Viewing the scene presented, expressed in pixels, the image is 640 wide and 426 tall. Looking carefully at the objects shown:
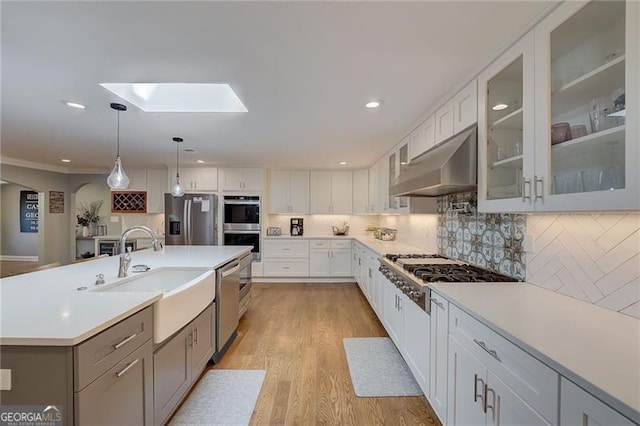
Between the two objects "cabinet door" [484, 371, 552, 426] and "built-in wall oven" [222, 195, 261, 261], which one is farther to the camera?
"built-in wall oven" [222, 195, 261, 261]

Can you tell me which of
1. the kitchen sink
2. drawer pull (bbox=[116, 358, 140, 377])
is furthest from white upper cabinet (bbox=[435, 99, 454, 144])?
drawer pull (bbox=[116, 358, 140, 377])

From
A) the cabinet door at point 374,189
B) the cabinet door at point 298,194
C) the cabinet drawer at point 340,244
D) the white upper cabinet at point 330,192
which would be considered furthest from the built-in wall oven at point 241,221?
the cabinet door at point 374,189

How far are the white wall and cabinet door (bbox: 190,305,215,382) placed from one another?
31.3ft

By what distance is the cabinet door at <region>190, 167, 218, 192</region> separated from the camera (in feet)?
18.5

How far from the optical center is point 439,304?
1.73 metres

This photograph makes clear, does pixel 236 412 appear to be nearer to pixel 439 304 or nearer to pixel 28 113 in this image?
pixel 439 304

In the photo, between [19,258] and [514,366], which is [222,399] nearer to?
[514,366]

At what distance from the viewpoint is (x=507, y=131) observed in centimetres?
167

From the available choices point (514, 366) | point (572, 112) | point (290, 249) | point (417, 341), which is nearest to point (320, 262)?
Answer: point (290, 249)

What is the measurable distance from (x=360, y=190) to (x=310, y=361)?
3807 mm

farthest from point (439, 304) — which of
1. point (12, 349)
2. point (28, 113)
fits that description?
point (28, 113)

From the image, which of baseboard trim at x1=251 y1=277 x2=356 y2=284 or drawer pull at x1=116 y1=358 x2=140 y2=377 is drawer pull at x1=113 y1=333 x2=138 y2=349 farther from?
baseboard trim at x1=251 y1=277 x2=356 y2=284

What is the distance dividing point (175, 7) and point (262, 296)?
4.24m

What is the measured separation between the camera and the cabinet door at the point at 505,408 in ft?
3.33
